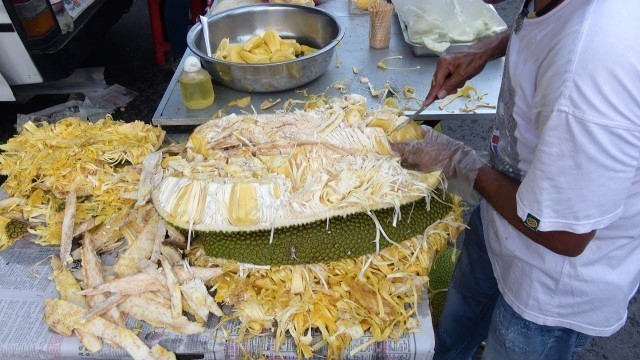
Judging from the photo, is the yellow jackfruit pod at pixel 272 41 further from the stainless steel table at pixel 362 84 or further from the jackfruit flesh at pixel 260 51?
the stainless steel table at pixel 362 84

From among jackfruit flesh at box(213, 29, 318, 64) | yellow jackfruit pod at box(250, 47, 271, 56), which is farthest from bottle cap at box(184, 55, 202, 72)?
yellow jackfruit pod at box(250, 47, 271, 56)

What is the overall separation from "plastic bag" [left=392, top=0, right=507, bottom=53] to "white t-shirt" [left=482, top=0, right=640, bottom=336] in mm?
1204

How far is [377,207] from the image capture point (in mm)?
1253

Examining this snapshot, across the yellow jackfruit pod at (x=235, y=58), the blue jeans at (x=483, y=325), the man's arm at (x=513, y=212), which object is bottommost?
the blue jeans at (x=483, y=325)

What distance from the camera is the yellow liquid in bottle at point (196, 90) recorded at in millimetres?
1966

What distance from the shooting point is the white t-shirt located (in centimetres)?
77

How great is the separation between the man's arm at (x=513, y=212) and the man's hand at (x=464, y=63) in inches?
18.8

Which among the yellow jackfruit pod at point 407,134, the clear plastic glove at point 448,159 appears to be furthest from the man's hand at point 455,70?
the clear plastic glove at point 448,159

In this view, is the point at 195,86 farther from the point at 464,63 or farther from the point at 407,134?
the point at 464,63

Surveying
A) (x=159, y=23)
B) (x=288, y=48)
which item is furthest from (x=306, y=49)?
(x=159, y=23)

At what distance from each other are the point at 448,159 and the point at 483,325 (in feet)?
2.52

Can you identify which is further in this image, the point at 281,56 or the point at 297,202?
the point at 281,56

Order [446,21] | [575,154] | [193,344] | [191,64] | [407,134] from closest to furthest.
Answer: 1. [575,154]
2. [193,344]
3. [407,134]
4. [191,64]
5. [446,21]

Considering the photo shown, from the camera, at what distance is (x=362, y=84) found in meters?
2.18
